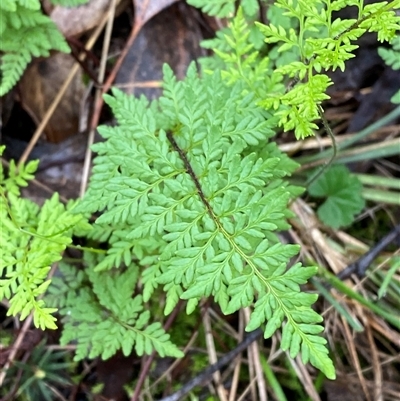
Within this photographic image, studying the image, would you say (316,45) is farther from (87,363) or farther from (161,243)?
(87,363)

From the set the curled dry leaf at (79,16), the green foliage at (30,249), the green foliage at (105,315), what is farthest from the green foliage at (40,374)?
the curled dry leaf at (79,16)

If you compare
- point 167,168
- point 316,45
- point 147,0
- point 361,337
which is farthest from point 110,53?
point 361,337

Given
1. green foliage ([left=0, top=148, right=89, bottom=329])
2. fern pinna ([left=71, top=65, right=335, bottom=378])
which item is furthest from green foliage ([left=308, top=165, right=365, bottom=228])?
green foliage ([left=0, top=148, right=89, bottom=329])

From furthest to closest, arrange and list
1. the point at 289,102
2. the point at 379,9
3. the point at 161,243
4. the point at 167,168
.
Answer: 1. the point at 161,243
2. the point at 167,168
3. the point at 289,102
4. the point at 379,9

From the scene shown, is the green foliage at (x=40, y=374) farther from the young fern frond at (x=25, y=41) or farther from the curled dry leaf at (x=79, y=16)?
the curled dry leaf at (x=79, y=16)

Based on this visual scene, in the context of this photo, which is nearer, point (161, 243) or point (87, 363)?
point (161, 243)

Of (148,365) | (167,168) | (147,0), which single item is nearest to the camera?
(167,168)

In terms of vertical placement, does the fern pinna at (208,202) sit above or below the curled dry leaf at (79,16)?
below
